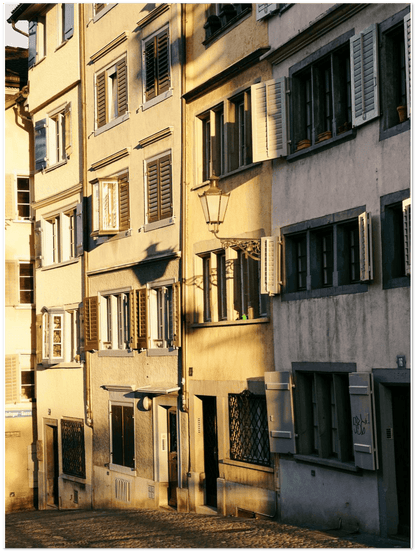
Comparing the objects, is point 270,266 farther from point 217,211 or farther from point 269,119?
point 269,119

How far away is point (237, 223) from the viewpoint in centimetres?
1784

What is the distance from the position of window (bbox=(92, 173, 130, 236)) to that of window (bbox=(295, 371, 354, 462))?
7235 millimetres

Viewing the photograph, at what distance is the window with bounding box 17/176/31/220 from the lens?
28097 millimetres

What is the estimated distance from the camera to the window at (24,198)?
28.1 metres

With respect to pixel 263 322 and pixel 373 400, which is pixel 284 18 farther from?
pixel 373 400

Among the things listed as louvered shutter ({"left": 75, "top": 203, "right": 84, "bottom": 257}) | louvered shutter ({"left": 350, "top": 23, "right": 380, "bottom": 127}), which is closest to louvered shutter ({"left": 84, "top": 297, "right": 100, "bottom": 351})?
louvered shutter ({"left": 75, "top": 203, "right": 84, "bottom": 257})

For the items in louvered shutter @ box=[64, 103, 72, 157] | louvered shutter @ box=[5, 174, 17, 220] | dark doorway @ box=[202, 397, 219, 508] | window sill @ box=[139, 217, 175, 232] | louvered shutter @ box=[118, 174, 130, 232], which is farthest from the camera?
louvered shutter @ box=[5, 174, 17, 220]

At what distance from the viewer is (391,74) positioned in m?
13.9

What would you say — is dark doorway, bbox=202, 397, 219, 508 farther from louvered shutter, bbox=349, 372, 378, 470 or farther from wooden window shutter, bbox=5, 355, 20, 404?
wooden window shutter, bbox=5, 355, 20, 404

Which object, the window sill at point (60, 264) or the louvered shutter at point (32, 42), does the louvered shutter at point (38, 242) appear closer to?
the window sill at point (60, 264)

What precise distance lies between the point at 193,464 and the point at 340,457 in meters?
5.05

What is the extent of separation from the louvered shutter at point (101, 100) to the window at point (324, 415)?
9.12 meters

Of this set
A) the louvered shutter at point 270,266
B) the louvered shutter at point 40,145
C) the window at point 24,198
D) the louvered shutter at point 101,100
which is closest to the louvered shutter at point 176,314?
the louvered shutter at point 270,266

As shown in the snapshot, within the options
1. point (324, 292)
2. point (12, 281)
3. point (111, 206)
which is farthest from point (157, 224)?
point (12, 281)
